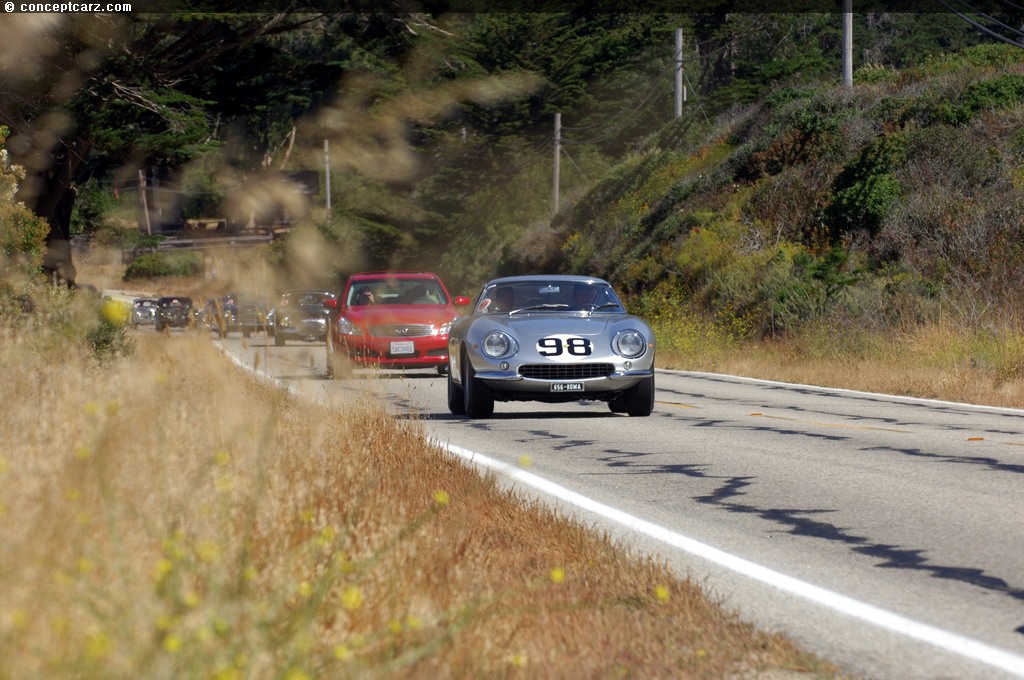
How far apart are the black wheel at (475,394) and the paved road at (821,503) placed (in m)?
0.23

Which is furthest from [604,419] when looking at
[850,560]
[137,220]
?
[137,220]

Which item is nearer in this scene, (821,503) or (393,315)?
(821,503)

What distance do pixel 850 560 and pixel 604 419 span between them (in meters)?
8.02

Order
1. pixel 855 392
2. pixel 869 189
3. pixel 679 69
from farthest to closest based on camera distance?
pixel 679 69
pixel 869 189
pixel 855 392

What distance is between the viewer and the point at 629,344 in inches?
579

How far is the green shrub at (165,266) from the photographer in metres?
69.8

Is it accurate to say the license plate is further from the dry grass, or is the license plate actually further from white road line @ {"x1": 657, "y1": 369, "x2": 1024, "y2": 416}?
the dry grass

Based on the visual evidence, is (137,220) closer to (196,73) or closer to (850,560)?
(196,73)

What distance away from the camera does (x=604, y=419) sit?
15266 mm

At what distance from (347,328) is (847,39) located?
18363 mm

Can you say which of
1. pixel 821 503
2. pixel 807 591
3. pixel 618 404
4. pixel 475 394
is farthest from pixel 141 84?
pixel 807 591

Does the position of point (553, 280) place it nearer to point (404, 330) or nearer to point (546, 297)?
point (546, 297)

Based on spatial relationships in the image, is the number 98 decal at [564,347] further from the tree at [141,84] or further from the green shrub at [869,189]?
the green shrub at [869,189]

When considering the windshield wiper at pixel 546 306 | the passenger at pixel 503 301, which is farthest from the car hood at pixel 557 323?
the passenger at pixel 503 301
